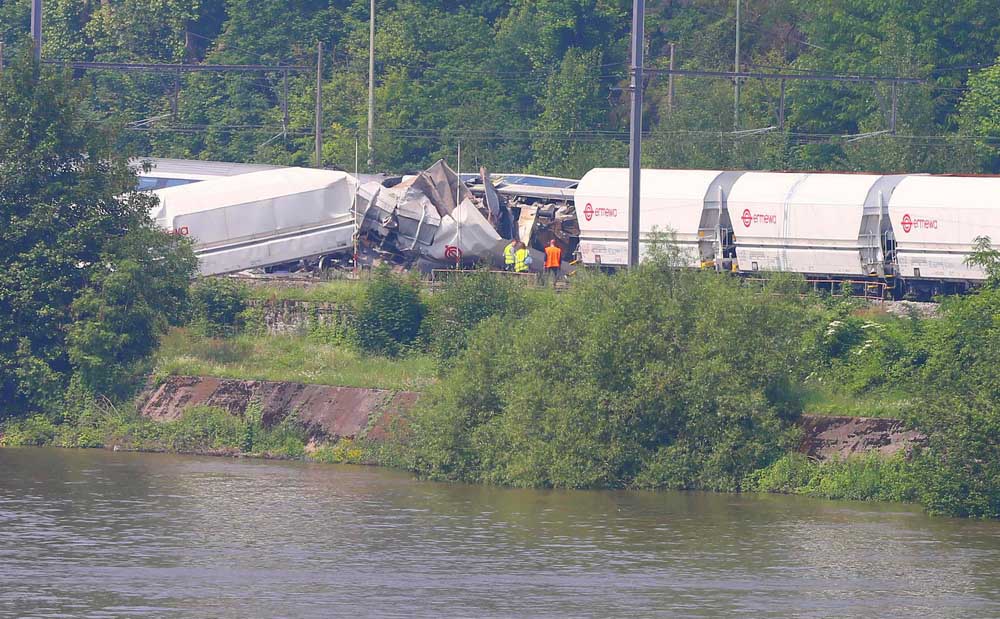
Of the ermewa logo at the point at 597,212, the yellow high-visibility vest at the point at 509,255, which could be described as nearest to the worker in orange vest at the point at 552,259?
the yellow high-visibility vest at the point at 509,255

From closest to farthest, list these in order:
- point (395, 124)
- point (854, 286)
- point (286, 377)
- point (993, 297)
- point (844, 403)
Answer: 1. point (993, 297)
2. point (844, 403)
3. point (286, 377)
4. point (854, 286)
5. point (395, 124)

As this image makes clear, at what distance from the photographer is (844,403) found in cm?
3028

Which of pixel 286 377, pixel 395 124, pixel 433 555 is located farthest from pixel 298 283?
pixel 395 124

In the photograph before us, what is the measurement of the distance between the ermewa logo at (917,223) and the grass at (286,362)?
1313cm

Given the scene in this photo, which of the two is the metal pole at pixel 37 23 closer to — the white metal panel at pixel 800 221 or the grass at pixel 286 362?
the grass at pixel 286 362

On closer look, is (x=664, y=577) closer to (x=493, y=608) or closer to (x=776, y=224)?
(x=493, y=608)

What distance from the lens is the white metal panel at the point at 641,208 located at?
4322cm

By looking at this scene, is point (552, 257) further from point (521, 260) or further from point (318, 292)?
point (318, 292)

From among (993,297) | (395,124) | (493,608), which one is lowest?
(493,608)

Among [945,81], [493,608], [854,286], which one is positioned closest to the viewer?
[493,608]

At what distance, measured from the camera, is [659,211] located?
43.7m

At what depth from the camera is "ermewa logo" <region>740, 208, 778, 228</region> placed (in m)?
41.8

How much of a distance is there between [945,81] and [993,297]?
34.0 meters

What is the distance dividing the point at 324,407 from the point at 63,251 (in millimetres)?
7425
